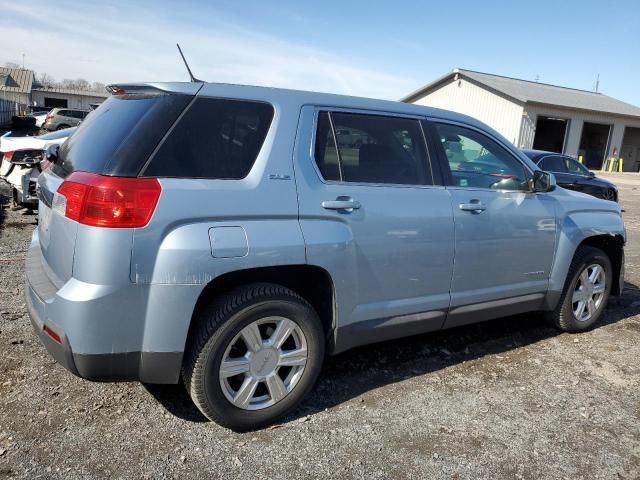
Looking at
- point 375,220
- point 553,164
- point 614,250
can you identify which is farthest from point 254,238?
point 553,164

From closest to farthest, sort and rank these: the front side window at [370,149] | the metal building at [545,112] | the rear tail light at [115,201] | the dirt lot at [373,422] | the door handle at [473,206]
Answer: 1. the rear tail light at [115,201]
2. the dirt lot at [373,422]
3. the front side window at [370,149]
4. the door handle at [473,206]
5. the metal building at [545,112]

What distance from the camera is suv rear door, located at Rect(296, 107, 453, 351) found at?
3119mm

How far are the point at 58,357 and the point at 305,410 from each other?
1452mm

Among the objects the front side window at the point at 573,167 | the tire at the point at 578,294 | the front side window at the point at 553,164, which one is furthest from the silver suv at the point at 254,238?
the front side window at the point at 573,167

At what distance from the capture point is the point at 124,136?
9.07 ft

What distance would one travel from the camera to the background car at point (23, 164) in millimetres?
7426

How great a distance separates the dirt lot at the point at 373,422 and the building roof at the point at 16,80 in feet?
222

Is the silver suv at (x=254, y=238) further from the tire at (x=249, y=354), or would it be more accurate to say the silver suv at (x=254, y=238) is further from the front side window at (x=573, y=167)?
the front side window at (x=573, y=167)

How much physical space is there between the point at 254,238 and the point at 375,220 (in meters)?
0.81

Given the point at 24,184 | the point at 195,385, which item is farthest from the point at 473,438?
the point at 24,184

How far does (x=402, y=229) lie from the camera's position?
133 inches

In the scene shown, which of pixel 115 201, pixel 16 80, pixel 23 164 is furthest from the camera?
pixel 16 80

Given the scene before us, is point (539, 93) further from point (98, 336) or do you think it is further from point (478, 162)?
point (98, 336)

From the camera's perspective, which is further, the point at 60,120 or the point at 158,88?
the point at 60,120
